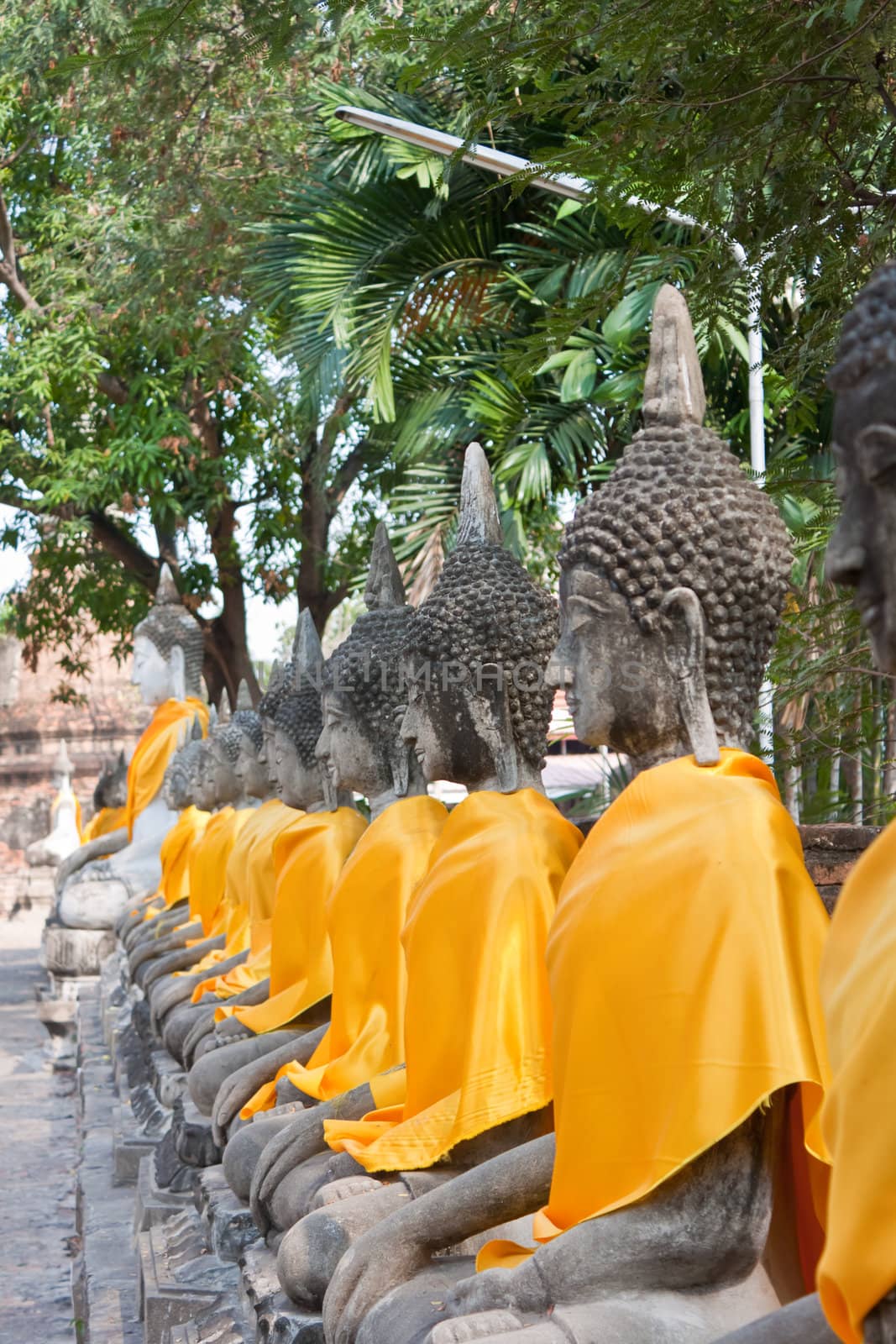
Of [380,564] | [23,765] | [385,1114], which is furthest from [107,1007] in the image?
[23,765]

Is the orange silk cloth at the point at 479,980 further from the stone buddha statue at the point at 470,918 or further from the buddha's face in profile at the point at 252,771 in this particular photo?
the buddha's face in profile at the point at 252,771

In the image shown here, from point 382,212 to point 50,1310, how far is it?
636 cm

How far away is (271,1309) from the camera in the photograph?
3.23 metres

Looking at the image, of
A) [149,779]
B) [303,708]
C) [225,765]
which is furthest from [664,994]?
[149,779]

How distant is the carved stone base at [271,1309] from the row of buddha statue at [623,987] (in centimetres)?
5

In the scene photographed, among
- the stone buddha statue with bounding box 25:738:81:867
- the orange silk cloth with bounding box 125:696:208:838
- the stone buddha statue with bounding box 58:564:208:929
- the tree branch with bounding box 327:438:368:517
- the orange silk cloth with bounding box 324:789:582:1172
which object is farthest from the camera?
the stone buddha statue with bounding box 25:738:81:867

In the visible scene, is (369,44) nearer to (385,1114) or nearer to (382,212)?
(385,1114)

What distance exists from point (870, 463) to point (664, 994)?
1010 mm

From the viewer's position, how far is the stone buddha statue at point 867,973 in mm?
1532

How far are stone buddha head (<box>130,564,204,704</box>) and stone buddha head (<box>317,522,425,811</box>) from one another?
6.27m

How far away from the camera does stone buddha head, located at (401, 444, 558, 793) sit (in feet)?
11.8

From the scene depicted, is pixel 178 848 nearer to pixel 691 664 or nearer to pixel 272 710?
pixel 272 710

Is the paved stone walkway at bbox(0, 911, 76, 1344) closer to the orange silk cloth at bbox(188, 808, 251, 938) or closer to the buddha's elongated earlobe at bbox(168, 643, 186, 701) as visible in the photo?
the orange silk cloth at bbox(188, 808, 251, 938)

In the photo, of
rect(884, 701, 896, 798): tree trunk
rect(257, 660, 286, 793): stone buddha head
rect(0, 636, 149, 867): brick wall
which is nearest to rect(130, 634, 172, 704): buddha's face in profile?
rect(257, 660, 286, 793): stone buddha head
